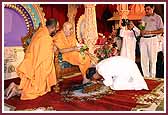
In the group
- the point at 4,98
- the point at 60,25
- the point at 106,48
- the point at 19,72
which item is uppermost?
the point at 60,25

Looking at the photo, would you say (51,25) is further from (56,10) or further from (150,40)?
(150,40)

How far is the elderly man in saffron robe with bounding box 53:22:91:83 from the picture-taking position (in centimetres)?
294

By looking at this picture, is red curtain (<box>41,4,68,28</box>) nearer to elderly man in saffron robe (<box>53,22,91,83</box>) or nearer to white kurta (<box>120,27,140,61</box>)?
elderly man in saffron robe (<box>53,22,91,83</box>)

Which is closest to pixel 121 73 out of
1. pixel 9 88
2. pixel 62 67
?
pixel 62 67

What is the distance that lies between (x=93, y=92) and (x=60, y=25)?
0.59 meters

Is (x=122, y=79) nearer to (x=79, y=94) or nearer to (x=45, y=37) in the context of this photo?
(x=79, y=94)

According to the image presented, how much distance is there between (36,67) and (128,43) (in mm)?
760

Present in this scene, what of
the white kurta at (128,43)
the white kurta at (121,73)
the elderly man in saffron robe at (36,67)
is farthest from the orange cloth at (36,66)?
the white kurta at (128,43)

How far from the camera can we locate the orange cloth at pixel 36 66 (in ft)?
9.46

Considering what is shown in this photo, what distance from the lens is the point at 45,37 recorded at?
2.89 meters

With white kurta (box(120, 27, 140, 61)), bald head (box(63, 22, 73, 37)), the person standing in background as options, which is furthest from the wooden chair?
the person standing in background

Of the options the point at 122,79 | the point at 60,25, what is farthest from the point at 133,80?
the point at 60,25

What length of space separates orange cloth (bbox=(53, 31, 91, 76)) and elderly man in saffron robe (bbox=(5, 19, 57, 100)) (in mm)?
67

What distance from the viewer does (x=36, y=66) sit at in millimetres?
2893
